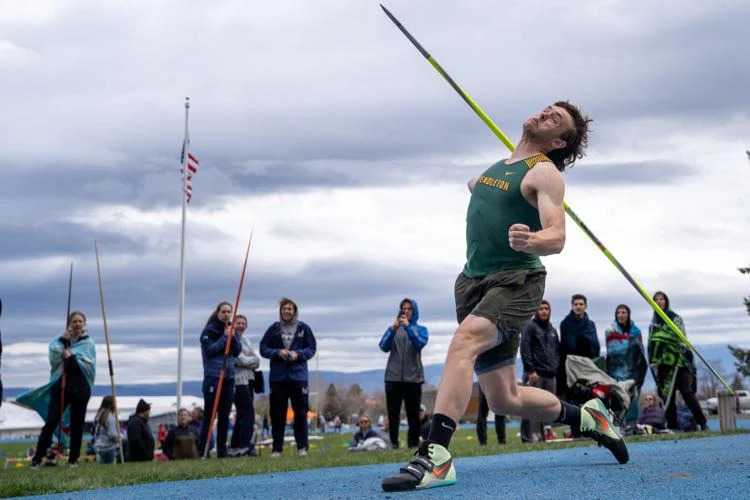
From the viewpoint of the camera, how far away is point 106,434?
1541 centimetres

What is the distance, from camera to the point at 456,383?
223 inches

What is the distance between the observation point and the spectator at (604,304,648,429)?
1449 centimetres

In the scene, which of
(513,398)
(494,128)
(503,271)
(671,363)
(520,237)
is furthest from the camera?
(671,363)

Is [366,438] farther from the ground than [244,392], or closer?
closer

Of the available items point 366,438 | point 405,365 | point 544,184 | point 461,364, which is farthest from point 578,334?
point 461,364

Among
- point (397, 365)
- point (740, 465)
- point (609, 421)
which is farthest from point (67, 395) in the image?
point (740, 465)

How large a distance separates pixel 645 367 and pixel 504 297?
9.33 m

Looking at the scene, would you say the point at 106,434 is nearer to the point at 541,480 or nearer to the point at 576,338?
the point at 576,338

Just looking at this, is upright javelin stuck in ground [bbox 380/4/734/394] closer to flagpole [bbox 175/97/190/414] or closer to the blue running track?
the blue running track

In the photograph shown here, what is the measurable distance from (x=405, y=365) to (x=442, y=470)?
7.34 metres

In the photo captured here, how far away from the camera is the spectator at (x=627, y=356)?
1449 centimetres

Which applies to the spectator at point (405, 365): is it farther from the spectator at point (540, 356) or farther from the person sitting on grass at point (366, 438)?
the person sitting on grass at point (366, 438)

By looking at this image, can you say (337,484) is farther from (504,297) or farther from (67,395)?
(67,395)

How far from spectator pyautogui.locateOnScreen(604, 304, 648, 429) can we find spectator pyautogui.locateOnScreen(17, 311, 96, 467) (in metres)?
6.80
